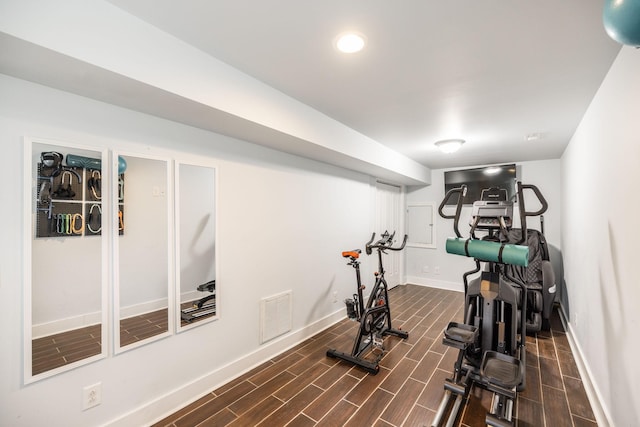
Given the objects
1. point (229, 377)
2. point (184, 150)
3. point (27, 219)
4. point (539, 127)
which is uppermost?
point (539, 127)

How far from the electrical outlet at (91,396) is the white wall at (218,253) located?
0.11ft

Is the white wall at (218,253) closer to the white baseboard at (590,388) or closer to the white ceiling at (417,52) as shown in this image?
the white ceiling at (417,52)

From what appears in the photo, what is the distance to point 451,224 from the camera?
18.3ft

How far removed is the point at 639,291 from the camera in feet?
4.38

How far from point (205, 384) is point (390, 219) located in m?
4.17

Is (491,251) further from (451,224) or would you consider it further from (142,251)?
(451,224)

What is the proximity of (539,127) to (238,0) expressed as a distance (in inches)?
129

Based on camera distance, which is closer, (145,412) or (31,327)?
(31,327)

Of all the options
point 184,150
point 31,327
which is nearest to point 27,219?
point 31,327

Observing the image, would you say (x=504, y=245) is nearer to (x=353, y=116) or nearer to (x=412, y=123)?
(x=412, y=123)

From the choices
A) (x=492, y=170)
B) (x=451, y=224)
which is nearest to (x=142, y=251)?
(x=451, y=224)

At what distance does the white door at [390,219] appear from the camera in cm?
510

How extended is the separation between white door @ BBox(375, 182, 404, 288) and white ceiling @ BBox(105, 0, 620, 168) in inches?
94.2

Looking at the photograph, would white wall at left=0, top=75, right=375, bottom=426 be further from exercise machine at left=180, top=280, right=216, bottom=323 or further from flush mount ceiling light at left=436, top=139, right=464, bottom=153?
flush mount ceiling light at left=436, top=139, right=464, bottom=153
